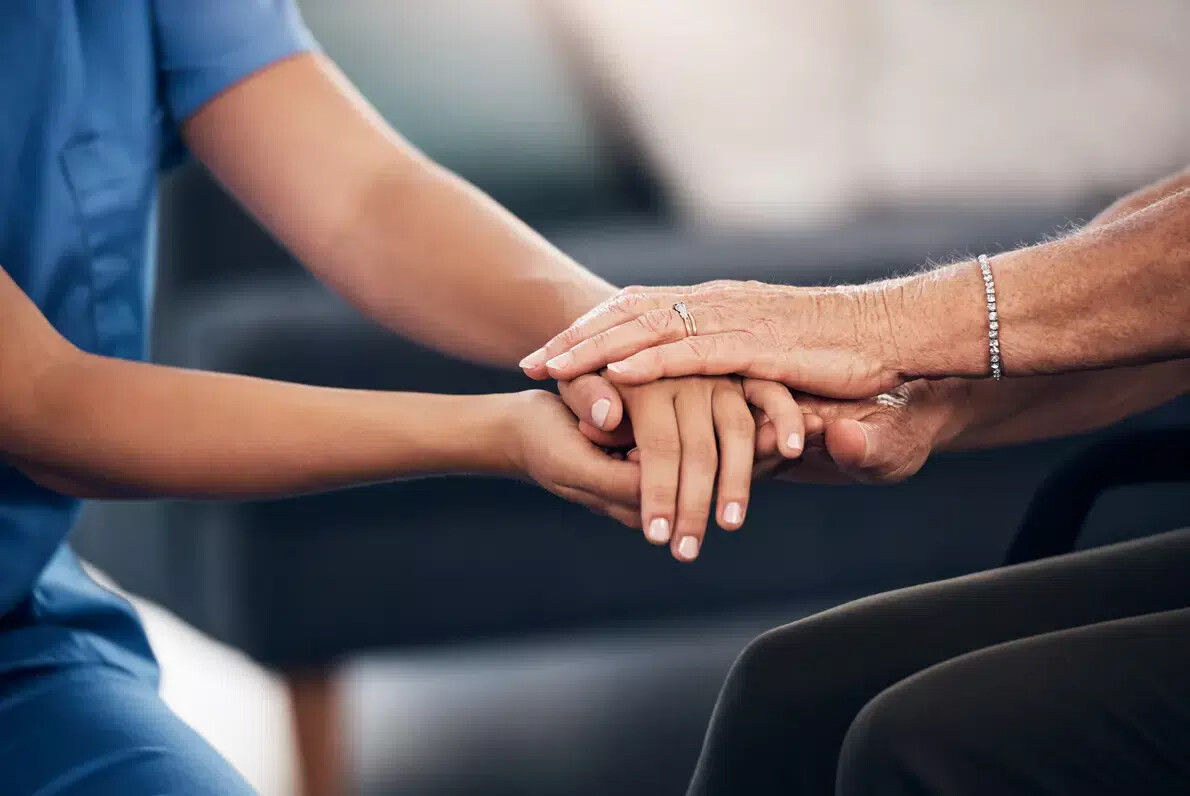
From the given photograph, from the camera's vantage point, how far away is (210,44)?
1.10 meters

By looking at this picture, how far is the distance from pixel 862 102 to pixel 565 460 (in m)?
1.64

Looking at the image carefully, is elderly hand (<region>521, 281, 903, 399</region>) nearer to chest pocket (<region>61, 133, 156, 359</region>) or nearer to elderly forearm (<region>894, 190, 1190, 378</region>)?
elderly forearm (<region>894, 190, 1190, 378</region>)

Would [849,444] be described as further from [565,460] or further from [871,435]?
[565,460]

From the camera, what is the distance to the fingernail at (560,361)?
3.18 feet

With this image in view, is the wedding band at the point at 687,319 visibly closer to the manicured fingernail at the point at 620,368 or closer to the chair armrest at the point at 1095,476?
the manicured fingernail at the point at 620,368

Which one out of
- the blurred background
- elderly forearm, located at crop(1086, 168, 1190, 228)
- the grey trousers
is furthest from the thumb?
the blurred background

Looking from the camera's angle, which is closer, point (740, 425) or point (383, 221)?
point (740, 425)

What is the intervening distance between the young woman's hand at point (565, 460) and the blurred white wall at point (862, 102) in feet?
4.70

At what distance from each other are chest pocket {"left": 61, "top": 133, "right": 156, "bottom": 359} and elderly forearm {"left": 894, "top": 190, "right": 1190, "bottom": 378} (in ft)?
1.95

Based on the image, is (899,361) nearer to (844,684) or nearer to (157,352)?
(844,684)

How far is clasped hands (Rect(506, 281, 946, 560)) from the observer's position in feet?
2.97

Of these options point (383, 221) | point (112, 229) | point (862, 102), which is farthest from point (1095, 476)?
point (862, 102)

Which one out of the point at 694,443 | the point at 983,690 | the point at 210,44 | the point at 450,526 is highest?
the point at 210,44

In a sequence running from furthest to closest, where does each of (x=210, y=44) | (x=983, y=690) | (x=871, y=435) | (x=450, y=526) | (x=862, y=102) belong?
(x=862, y=102) → (x=450, y=526) → (x=210, y=44) → (x=871, y=435) → (x=983, y=690)
